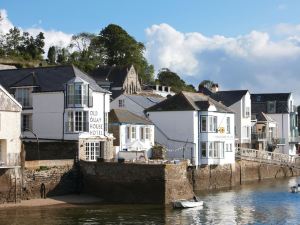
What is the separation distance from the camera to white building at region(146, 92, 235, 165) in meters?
65.6

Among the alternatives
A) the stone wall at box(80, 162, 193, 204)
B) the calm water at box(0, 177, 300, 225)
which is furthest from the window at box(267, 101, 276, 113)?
the stone wall at box(80, 162, 193, 204)

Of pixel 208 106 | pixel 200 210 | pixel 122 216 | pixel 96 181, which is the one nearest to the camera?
pixel 122 216

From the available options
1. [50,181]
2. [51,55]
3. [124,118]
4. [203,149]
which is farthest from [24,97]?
[51,55]

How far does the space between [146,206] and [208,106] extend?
65.9 feet

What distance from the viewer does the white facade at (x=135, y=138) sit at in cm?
6169

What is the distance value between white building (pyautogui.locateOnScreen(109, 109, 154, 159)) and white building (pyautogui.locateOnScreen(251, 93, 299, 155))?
34.9 metres

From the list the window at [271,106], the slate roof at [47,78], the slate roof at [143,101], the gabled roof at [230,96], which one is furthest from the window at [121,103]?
the window at [271,106]

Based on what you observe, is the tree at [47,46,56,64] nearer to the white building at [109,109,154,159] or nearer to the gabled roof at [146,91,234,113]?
the gabled roof at [146,91,234,113]

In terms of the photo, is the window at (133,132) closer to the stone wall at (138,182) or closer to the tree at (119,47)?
the stone wall at (138,182)

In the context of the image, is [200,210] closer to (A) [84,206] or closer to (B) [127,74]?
(A) [84,206]

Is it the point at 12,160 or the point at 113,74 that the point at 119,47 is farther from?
the point at 12,160

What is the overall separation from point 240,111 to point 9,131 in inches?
1747

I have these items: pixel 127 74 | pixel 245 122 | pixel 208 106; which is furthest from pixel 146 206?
pixel 127 74

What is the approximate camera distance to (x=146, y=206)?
48.4 meters
